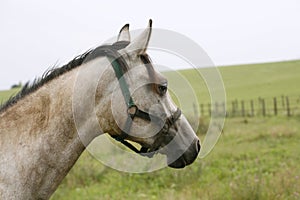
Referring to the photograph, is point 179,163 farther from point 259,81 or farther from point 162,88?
point 259,81

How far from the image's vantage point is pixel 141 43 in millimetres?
2891

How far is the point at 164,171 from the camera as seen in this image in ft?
31.6

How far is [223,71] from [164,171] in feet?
184

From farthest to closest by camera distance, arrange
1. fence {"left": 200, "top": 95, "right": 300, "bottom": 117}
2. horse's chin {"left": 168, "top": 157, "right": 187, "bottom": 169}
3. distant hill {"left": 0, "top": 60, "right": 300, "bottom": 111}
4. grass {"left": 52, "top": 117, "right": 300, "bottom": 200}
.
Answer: distant hill {"left": 0, "top": 60, "right": 300, "bottom": 111} < fence {"left": 200, "top": 95, "right": 300, "bottom": 117} < grass {"left": 52, "top": 117, "right": 300, "bottom": 200} < horse's chin {"left": 168, "top": 157, "right": 187, "bottom": 169}

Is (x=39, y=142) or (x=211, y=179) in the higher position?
(x=39, y=142)

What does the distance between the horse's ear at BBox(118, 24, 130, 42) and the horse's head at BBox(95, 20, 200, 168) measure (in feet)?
0.29

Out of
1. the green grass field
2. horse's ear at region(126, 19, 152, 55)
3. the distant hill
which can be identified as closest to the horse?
horse's ear at region(126, 19, 152, 55)

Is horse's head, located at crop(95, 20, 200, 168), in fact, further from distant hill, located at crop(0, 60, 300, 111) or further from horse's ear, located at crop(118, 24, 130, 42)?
distant hill, located at crop(0, 60, 300, 111)

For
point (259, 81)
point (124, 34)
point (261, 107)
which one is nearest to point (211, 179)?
point (124, 34)

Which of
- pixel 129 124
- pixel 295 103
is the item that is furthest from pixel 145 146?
pixel 295 103

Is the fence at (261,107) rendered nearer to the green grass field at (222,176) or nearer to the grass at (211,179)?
the green grass field at (222,176)

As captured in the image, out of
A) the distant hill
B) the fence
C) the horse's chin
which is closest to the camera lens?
the horse's chin

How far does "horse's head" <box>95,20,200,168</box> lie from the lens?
2941 mm

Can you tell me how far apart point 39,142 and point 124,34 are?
98 cm
